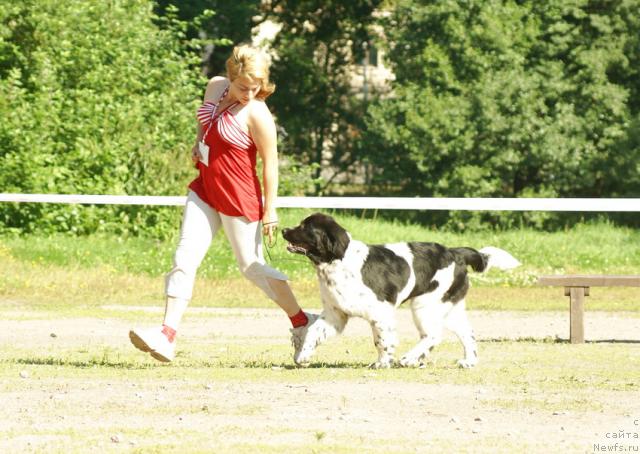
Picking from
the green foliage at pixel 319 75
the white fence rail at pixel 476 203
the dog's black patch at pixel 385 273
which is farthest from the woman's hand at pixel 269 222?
the green foliage at pixel 319 75

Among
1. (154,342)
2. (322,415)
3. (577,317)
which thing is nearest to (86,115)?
(577,317)

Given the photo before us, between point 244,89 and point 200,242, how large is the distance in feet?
3.53

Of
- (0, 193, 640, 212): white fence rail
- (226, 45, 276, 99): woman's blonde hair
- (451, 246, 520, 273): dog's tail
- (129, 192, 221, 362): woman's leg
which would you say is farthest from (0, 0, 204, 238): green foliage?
(226, 45, 276, 99): woman's blonde hair

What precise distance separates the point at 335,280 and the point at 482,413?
79.6 inches

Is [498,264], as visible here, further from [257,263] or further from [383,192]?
[383,192]

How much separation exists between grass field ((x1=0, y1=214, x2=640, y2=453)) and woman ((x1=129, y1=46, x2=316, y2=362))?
506 millimetres

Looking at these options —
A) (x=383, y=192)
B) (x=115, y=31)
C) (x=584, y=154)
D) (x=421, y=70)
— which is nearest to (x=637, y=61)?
(x=584, y=154)

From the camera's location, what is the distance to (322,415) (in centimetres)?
739

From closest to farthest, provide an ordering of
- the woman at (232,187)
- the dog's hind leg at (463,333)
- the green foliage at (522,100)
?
the woman at (232,187) → the dog's hind leg at (463,333) → the green foliage at (522,100)

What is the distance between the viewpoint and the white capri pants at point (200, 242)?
920 centimetres

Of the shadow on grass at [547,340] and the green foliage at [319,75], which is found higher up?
the green foliage at [319,75]

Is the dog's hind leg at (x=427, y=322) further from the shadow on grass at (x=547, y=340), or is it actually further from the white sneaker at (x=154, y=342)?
the shadow on grass at (x=547, y=340)

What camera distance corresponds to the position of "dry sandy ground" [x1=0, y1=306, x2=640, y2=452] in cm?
657

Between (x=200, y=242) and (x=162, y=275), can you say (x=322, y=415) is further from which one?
(x=162, y=275)
